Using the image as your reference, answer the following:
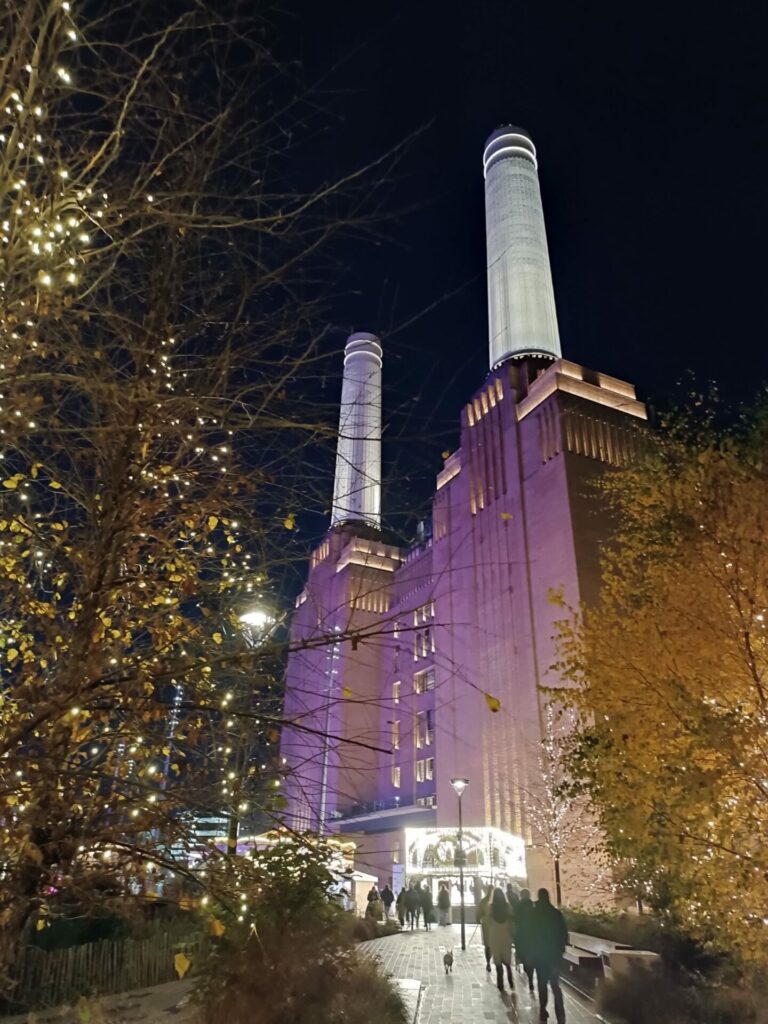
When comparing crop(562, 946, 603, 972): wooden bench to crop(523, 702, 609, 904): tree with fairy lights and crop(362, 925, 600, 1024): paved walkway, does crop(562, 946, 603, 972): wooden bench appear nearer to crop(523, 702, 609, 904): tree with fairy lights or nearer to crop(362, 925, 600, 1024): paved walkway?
crop(362, 925, 600, 1024): paved walkway

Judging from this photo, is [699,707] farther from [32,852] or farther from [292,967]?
[32,852]

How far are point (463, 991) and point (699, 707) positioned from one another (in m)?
7.43

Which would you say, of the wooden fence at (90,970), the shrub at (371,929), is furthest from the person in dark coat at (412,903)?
the wooden fence at (90,970)

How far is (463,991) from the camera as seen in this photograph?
1300 cm

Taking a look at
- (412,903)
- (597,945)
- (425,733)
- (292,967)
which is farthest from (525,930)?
(425,733)

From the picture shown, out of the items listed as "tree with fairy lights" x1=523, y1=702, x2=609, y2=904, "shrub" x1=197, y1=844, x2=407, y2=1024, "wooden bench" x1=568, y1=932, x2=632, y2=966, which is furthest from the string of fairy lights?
"tree with fairy lights" x1=523, y1=702, x2=609, y2=904

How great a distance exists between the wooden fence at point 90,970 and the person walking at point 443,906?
15424 mm

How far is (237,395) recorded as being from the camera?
4.52 m

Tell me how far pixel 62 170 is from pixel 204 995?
30.4 feet

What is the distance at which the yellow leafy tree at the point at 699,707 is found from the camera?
9.67m

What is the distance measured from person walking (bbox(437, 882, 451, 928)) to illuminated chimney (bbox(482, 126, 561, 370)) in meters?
37.6

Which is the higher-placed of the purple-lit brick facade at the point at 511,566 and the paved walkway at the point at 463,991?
the purple-lit brick facade at the point at 511,566

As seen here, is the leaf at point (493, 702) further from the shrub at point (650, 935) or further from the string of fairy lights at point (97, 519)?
the shrub at point (650, 935)

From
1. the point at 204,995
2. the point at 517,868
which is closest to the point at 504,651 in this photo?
the point at 517,868
